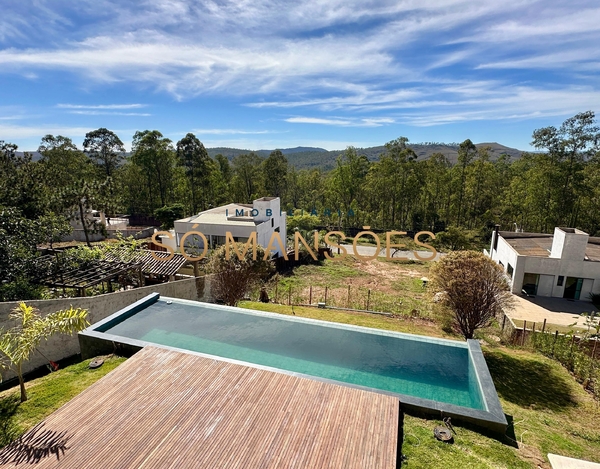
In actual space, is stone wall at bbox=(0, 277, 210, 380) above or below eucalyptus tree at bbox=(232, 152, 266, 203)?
below

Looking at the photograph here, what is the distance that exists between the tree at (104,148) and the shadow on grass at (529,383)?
148 ft

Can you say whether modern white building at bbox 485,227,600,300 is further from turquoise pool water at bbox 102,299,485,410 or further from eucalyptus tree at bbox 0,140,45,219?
eucalyptus tree at bbox 0,140,45,219

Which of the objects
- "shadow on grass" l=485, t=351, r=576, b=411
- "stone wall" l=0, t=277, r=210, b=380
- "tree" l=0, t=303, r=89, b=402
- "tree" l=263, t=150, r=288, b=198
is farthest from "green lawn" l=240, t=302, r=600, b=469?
"tree" l=263, t=150, r=288, b=198

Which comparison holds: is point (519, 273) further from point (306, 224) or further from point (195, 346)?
point (306, 224)

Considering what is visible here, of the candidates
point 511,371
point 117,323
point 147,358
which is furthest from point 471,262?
point 117,323

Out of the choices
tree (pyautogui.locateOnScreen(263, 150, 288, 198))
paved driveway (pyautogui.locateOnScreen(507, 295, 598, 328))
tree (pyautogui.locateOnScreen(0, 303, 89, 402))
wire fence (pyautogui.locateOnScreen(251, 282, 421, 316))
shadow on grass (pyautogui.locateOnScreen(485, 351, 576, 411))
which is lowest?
wire fence (pyautogui.locateOnScreen(251, 282, 421, 316))

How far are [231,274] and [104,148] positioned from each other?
124ft

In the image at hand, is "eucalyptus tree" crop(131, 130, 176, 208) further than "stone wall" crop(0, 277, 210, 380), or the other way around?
"eucalyptus tree" crop(131, 130, 176, 208)

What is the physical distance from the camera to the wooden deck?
5043mm

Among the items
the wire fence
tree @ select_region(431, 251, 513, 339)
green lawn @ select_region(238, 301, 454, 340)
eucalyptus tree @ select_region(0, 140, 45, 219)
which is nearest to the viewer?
tree @ select_region(431, 251, 513, 339)

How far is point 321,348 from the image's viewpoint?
9.98 m

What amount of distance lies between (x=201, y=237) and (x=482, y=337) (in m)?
17.7

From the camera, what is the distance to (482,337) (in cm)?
1352

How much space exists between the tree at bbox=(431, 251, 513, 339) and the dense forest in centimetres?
1886
